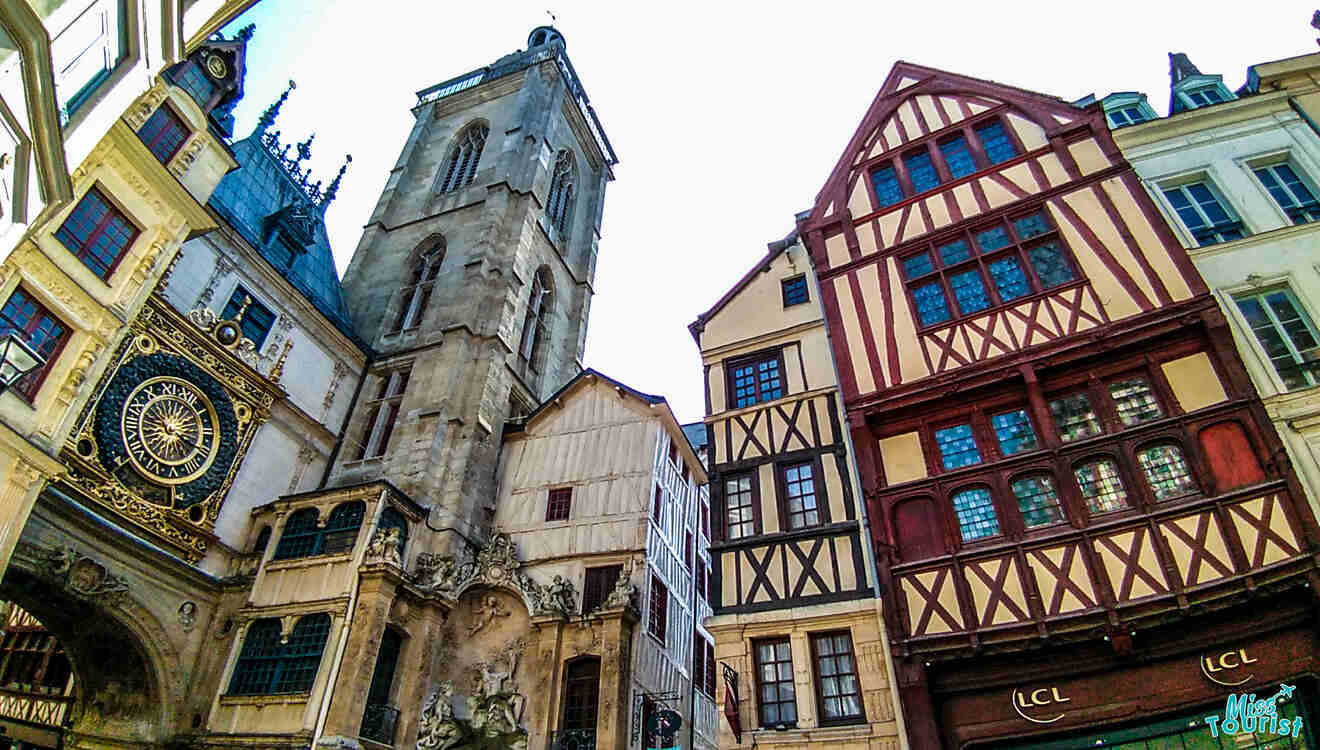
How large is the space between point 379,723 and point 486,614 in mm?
3342

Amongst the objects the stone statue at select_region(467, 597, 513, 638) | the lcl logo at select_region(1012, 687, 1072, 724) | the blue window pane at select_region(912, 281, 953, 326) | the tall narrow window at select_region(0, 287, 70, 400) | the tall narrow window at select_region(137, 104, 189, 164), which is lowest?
the lcl logo at select_region(1012, 687, 1072, 724)

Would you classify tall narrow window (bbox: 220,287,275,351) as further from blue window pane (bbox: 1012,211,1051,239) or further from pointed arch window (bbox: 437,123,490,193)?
blue window pane (bbox: 1012,211,1051,239)

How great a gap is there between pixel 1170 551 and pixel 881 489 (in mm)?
4162

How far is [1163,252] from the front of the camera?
39.4 feet

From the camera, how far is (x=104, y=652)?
628 inches

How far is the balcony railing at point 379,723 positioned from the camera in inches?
594

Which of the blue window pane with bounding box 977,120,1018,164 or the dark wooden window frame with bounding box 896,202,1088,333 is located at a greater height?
the blue window pane with bounding box 977,120,1018,164

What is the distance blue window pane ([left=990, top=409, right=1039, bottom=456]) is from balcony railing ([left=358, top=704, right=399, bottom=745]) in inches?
568

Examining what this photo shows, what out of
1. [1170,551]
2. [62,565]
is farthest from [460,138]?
[1170,551]

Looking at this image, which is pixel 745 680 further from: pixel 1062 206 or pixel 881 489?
pixel 1062 206

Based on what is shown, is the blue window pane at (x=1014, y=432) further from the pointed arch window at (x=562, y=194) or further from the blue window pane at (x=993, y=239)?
the pointed arch window at (x=562, y=194)

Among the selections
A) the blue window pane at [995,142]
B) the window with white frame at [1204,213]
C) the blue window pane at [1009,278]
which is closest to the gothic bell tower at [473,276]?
the blue window pane at [1009,278]

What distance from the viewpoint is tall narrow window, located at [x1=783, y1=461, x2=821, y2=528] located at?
12789mm

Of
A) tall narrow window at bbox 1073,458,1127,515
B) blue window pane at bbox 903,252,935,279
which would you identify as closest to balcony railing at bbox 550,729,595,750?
tall narrow window at bbox 1073,458,1127,515
